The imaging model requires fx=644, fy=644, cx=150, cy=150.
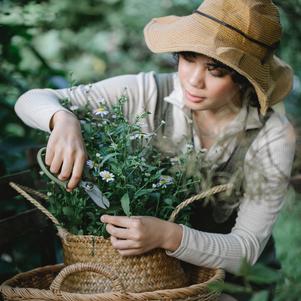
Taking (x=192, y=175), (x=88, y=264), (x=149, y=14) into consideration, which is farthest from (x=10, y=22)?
(x=149, y=14)

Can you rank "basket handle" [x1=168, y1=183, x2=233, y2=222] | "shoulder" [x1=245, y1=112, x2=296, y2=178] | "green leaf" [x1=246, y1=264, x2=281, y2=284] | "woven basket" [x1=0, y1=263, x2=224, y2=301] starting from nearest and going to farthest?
"green leaf" [x1=246, y1=264, x2=281, y2=284] < "woven basket" [x1=0, y1=263, x2=224, y2=301] < "basket handle" [x1=168, y1=183, x2=233, y2=222] < "shoulder" [x1=245, y1=112, x2=296, y2=178]

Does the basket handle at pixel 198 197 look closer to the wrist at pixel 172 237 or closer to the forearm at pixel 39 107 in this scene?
the wrist at pixel 172 237

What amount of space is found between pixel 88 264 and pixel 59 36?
333cm

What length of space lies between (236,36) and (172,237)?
65 cm

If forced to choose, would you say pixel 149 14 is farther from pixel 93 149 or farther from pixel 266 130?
pixel 93 149

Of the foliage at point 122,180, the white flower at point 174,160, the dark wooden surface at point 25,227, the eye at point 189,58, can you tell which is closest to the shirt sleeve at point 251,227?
the foliage at point 122,180

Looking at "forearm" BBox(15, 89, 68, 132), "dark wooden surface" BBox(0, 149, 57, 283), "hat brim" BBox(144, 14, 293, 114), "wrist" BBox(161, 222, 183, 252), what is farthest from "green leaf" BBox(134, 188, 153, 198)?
"dark wooden surface" BBox(0, 149, 57, 283)

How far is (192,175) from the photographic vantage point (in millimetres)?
1877

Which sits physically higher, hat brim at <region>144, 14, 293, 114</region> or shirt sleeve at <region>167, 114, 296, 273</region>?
hat brim at <region>144, 14, 293, 114</region>

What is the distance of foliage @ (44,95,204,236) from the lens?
1.71 m

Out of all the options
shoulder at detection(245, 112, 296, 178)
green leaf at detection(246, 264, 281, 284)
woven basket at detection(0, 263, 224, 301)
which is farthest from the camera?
shoulder at detection(245, 112, 296, 178)

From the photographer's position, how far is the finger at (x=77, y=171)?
63.4 inches

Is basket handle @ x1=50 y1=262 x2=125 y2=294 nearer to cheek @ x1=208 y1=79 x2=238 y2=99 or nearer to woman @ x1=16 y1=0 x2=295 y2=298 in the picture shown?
woman @ x1=16 y1=0 x2=295 y2=298

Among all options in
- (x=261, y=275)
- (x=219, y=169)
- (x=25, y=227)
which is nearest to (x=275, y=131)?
(x=219, y=169)
